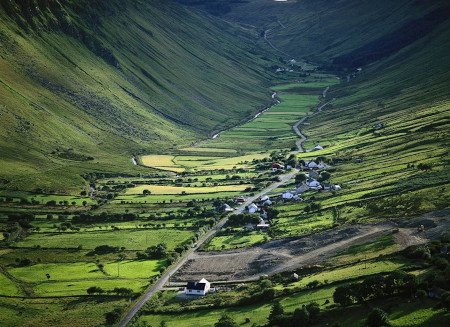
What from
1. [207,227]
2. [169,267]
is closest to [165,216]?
[207,227]

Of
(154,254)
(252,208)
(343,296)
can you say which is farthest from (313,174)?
(343,296)

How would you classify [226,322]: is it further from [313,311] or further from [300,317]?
[313,311]

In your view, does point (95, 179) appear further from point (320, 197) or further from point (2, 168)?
point (320, 197)

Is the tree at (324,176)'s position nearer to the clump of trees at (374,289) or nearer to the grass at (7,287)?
the clump of trees at (374,289)

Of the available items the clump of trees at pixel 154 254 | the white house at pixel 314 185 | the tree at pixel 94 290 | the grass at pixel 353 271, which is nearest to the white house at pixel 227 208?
the white house at pixel 314 185

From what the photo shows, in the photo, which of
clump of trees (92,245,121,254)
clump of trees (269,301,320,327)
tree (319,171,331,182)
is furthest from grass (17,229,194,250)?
tree (319,171,331,182)

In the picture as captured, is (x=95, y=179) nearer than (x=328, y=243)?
No
